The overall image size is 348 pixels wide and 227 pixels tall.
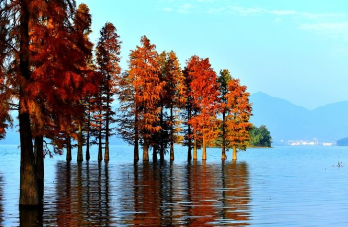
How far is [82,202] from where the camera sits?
27781 millimetres

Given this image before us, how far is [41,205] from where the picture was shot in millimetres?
26375

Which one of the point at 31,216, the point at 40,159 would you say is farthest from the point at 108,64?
the point at 31,216

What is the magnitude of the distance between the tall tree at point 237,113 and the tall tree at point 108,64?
19.7m

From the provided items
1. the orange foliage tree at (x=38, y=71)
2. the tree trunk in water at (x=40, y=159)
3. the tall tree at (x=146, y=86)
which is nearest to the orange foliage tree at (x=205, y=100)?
the tall tree at (x=146, y=86)

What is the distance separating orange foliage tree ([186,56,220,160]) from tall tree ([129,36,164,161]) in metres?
9.51

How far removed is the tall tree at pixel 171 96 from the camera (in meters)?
78.6

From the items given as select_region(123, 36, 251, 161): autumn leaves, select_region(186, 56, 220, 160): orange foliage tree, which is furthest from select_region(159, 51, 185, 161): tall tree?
select_region(186, 56, 220, 160): orange foliage tree

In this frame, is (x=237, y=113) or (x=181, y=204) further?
(x=237, y=113)

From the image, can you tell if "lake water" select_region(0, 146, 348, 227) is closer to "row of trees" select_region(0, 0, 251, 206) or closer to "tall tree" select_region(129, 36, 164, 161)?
"row of trees" select_region(0, 0, 251, 206)

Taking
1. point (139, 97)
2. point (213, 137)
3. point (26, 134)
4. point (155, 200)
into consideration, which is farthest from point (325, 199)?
point (213, 137)

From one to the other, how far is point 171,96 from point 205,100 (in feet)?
17.7

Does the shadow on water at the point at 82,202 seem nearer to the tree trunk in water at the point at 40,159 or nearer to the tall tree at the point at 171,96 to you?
the tree trunk in water at the point at 40,159

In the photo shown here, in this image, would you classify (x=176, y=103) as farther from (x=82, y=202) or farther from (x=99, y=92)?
(x=82, y=202)

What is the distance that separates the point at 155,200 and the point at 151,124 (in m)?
43.7
